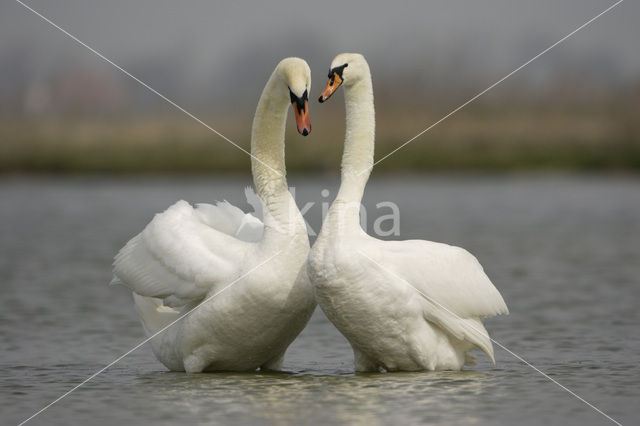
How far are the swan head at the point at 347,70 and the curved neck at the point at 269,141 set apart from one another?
51 cm

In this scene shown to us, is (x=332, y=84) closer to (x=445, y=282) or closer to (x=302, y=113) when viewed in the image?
(x=302, y=113)

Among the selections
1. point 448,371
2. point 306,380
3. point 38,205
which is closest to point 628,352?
point 448,371

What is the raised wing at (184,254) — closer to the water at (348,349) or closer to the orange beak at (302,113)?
the water at (348,349)

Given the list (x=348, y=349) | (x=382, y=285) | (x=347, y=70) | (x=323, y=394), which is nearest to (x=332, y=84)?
(x=347, y=70)

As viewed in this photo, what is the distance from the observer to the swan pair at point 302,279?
891cm

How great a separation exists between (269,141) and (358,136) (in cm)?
78

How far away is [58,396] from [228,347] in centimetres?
139

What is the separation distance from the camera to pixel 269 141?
9781mm

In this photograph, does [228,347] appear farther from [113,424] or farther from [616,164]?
[616,164]

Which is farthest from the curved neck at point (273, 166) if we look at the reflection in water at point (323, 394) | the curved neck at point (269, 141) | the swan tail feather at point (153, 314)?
the swan tail feather at point (153, 314)

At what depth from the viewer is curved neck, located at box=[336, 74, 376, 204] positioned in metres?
9.48

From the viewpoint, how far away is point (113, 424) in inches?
309

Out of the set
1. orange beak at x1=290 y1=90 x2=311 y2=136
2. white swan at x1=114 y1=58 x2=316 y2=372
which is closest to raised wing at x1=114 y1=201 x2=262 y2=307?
white swan at x1=114 y1=58 x2=316 y2=372

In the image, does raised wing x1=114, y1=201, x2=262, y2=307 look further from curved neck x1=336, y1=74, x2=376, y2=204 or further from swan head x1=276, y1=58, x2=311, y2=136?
swan head x1=276, y1=58, x2=311, y2=136
